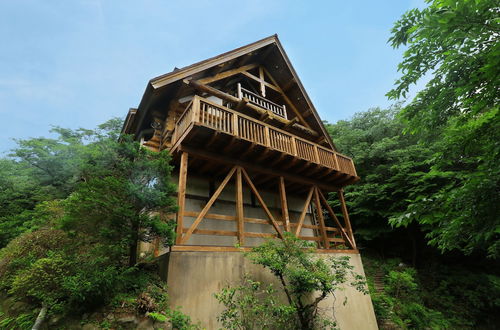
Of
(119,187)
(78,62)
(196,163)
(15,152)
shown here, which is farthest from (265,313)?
(78,62)

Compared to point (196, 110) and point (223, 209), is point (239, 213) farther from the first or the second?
point (196, 110)

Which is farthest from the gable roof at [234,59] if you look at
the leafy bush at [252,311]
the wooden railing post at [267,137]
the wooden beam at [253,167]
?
the leafy bush at [252,311]

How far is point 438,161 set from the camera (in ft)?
18.1

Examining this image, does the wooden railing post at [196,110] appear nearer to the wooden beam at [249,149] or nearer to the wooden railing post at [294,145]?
the wooden beam at [249,149]

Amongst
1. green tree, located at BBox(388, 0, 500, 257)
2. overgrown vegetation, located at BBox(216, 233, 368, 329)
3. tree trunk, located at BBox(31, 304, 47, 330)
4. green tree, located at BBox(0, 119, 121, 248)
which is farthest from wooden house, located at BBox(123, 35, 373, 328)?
green tree, located at BBox(0, 119, 121, 248)

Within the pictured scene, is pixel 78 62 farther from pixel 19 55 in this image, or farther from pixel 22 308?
pixel 22 308

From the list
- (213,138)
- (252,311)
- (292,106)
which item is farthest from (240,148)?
(292,106)

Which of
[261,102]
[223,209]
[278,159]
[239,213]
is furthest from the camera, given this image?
[261,102]

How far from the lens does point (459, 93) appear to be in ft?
14.7

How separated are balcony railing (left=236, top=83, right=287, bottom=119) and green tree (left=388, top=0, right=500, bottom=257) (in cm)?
602

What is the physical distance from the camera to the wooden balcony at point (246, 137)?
6652 millimetres

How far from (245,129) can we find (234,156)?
91 centimetres

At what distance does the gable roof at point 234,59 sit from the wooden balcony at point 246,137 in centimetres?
138

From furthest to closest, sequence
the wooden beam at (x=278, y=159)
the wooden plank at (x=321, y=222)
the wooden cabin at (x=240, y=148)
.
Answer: the wooden plank at (x=321, y=222), the wooden beam at (x=278, y=159), the wooden cabin at (x=240, y=148)
